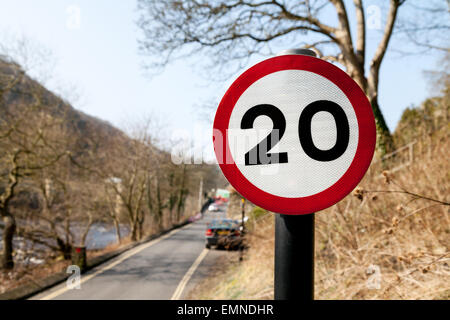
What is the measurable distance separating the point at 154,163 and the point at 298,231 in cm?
2234

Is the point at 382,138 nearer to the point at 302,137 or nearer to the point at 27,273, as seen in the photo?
the point at 302,137

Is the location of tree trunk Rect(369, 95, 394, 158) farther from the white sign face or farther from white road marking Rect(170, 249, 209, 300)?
the white sign face

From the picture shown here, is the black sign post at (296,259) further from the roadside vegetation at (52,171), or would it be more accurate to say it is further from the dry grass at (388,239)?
the roadside vegetation at (52,171)

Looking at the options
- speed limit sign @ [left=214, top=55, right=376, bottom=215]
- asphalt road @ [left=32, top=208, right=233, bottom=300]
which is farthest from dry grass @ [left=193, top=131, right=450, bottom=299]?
asphalt road @ [left=32, top=208, right=233, bottom=300]

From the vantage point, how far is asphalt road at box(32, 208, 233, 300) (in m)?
8.80

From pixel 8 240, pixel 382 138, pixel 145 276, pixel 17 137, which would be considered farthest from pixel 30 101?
pixel 382 138

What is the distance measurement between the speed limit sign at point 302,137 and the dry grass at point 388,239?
1.35 metres

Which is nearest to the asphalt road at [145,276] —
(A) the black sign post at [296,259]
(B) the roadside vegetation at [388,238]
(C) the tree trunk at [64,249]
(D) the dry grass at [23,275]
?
(D) the dry grass at [23,275]

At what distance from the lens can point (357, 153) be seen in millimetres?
1018

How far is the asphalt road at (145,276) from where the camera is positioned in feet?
28.9
